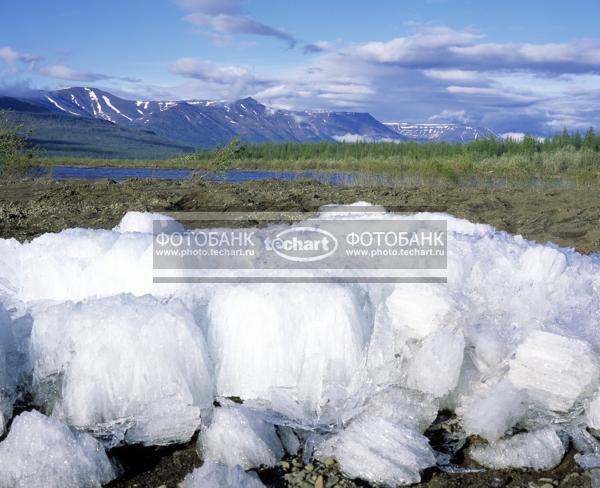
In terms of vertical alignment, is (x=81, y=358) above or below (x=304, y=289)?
below

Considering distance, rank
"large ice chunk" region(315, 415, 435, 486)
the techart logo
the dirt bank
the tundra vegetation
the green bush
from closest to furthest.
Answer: "large ice chunk" region(315, 415, 435, 486) < the techart logo < the dirt bank < the green bush < the tundra vegetation

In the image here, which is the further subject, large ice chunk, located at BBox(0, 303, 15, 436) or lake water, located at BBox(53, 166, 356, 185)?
lake water, located at BBox(53, 166, 356, 185)

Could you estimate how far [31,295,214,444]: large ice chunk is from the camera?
3094 millimetres

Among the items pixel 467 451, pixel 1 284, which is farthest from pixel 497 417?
pixel 1 284

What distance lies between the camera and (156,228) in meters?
5.84

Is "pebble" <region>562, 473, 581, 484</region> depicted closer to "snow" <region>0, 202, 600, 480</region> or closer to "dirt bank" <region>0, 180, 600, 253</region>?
"snow" <region>0, 202, 600, 480</region>

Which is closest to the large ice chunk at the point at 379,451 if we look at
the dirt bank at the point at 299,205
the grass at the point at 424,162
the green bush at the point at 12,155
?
the dirt bank at the point at 299,205

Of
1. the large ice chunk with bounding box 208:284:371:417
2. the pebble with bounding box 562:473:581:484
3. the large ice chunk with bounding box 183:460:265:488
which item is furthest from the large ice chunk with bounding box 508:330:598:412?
the large ice chunk with bounding box 183:460:265:488

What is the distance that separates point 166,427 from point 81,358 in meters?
0.56

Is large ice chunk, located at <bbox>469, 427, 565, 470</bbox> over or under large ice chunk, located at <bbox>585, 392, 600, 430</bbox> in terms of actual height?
under

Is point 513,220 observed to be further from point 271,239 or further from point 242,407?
point 242,407

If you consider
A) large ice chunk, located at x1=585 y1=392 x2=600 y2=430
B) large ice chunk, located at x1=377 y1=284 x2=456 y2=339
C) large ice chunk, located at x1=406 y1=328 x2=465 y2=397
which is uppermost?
large ice chunk, located at x1=377 y1=284 x2=456 y2=339

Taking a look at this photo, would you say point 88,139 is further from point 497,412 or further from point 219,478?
point 219,478

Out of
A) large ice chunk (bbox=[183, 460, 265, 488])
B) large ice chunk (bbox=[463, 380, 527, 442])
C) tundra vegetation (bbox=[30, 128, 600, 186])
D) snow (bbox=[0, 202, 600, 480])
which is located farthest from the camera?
tundra vegetation (bbox=[30, 128, 600, 186])
